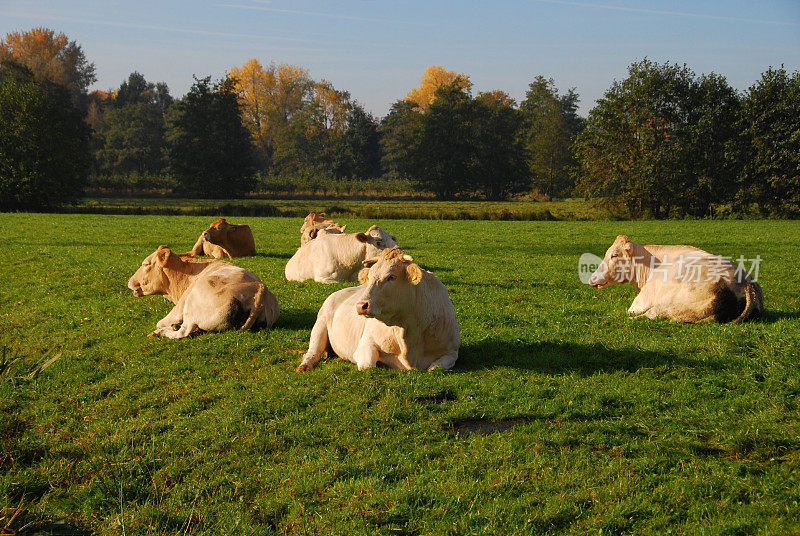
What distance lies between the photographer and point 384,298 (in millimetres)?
6840

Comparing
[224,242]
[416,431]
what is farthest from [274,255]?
[416,431]

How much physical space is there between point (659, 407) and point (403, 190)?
218ft

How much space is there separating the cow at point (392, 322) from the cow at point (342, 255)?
5.77 metres

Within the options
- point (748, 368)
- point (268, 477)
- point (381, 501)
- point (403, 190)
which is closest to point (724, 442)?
point (748, 368)

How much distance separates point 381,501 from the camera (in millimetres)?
4680

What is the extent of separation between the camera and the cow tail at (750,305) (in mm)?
9844

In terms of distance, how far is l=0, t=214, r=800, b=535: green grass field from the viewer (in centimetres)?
455

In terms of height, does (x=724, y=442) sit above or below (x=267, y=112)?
below

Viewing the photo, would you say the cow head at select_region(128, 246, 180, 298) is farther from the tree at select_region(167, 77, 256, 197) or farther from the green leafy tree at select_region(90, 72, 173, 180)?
the green leafy tree at select_region(90, 72, 173, 180)

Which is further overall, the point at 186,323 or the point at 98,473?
the point at 186,323

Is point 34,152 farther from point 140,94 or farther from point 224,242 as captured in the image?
point 140,94

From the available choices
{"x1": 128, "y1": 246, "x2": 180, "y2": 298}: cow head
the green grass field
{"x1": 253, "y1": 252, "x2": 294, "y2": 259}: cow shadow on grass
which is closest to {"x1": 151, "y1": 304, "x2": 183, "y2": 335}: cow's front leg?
the green grass field

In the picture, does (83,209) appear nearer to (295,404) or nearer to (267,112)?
(295,404)

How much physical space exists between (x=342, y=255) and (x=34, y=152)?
40.9 meters
